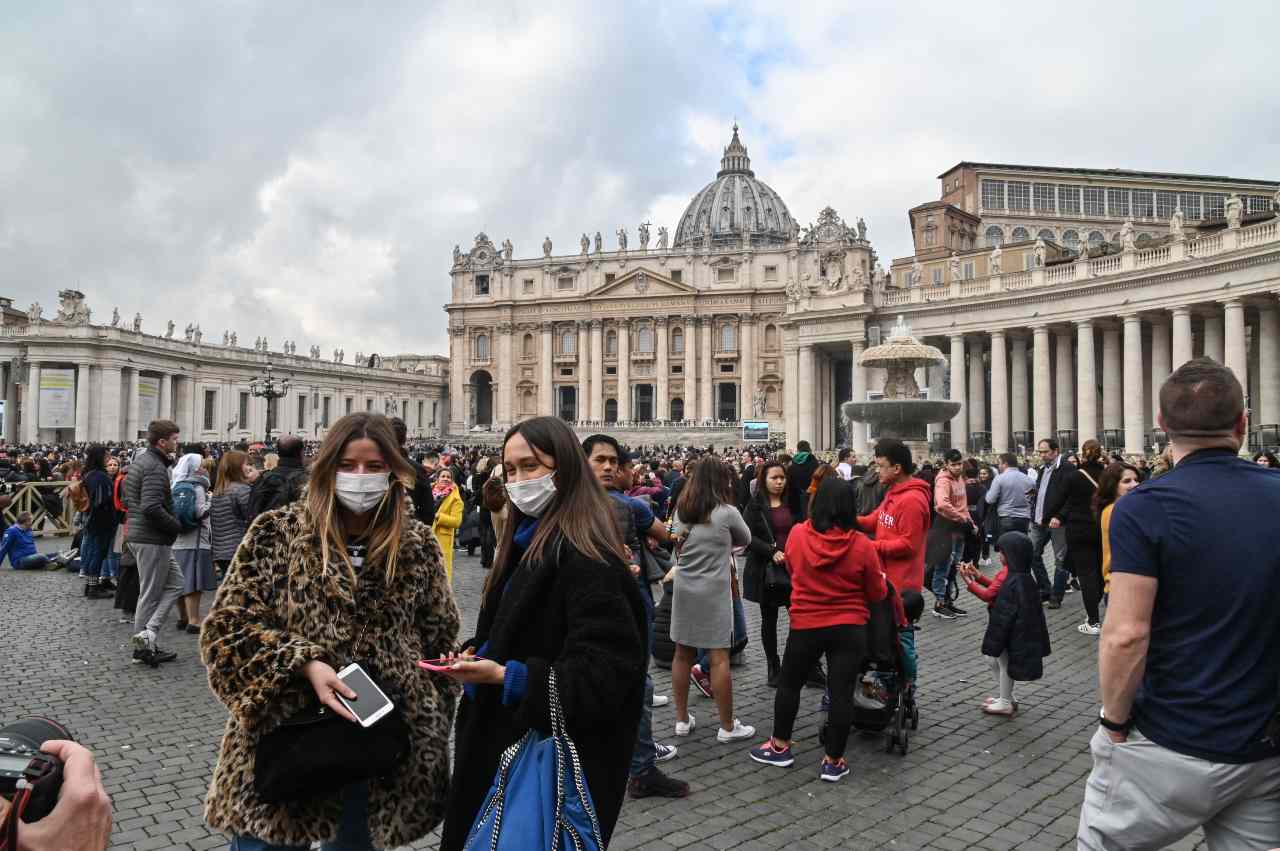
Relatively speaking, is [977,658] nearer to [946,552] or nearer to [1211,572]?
[946,552]

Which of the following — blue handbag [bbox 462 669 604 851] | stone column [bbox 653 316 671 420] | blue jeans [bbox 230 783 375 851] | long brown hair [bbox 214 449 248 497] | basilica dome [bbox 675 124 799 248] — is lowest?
blue jeans [bbox 230 783 375 851]

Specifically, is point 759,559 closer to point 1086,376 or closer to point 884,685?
point 884,685

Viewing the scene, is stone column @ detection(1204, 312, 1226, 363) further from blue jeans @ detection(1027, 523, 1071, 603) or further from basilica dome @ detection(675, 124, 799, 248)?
basilica dome @ detection(675, 124, 799, 248)

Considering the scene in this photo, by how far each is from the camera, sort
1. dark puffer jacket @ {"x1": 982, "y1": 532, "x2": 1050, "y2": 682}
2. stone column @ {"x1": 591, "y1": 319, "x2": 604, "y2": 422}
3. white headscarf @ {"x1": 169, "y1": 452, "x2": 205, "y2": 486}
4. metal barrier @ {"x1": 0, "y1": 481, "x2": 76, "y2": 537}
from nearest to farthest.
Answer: dark puffer jacket @ {"x1": 982, "y1": 532, "x2": 1050, "y2": 682}, white headscarf @ {"x1": 169, "y1": 452, "x2": 205, "y2": 486}, metal barrier @ {"x1": 0, "y1": 481, "x2": 76, "y2": 537}, stone column @ {"x1": 591, "y1": 319, "x2": 604, "y2": 422}

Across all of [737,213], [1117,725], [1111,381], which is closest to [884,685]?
[1117,725]

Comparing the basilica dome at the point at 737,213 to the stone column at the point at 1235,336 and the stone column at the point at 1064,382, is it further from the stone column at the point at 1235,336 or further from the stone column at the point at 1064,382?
the stone column at the point at 1235,336

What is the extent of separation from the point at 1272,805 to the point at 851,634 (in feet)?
8.36

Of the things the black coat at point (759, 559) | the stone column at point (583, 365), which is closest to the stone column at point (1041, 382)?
the black coat at point (759, 559)

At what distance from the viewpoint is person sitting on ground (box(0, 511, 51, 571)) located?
12.4 m

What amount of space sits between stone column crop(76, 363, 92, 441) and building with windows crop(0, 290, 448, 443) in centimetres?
5

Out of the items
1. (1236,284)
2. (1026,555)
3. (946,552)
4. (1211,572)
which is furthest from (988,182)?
(1211,572)

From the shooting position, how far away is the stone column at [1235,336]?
24719 mm

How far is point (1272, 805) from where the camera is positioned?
2.47 m

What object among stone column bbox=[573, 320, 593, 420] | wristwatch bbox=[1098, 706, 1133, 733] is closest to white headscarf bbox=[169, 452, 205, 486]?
wristwatch bbox=[1098, 706, 1133, 733]
